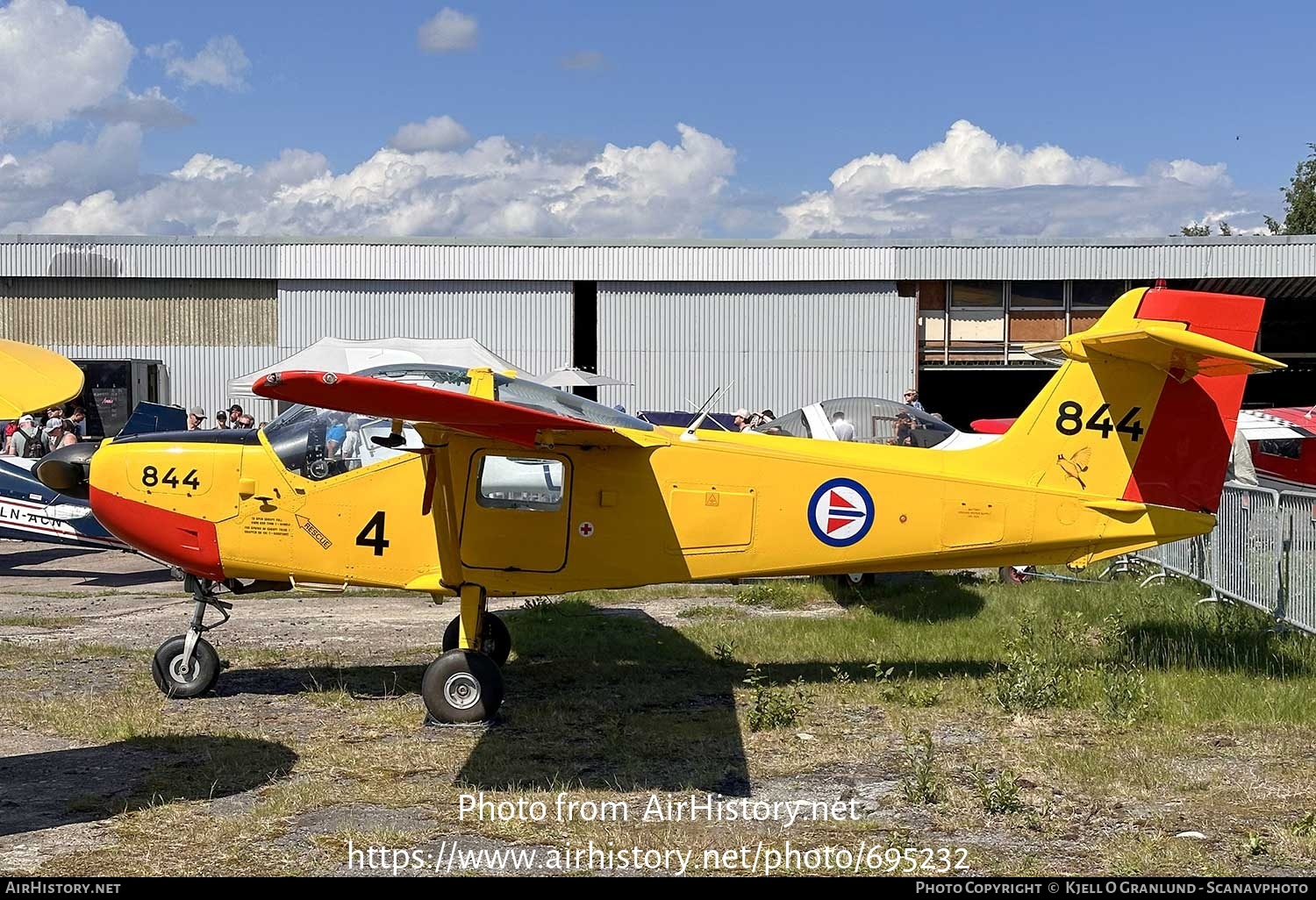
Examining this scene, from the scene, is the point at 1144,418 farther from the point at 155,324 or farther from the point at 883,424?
the point at 155,324

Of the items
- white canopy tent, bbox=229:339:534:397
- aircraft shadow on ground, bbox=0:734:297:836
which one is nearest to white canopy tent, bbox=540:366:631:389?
white canopy tent, bbox=229:339:534:397

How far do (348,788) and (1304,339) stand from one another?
1378 inches

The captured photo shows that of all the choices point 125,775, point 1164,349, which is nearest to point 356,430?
point 125,775

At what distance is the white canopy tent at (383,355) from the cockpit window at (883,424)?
762 cm

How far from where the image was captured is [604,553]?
8.37 meters

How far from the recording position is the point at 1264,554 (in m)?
10.5

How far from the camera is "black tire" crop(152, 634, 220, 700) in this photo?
8.81 m

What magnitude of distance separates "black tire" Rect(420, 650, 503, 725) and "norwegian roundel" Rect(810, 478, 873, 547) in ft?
8.08

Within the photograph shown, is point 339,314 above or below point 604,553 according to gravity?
above

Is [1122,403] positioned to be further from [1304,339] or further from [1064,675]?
[1304,339]

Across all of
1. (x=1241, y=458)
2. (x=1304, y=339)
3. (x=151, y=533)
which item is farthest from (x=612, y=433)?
(x=1304, y=339)

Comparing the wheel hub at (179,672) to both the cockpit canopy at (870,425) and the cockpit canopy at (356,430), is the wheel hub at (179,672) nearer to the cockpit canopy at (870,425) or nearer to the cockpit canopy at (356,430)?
the cockpit canopy at (356,430)

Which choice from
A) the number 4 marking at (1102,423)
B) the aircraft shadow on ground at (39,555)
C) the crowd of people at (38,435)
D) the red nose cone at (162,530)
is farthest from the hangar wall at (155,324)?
the number 4 marking at (1102,423)

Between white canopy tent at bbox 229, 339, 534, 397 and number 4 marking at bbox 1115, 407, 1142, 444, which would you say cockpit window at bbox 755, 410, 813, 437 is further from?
white canopy tent at bbox 229, 339, 534, 397
